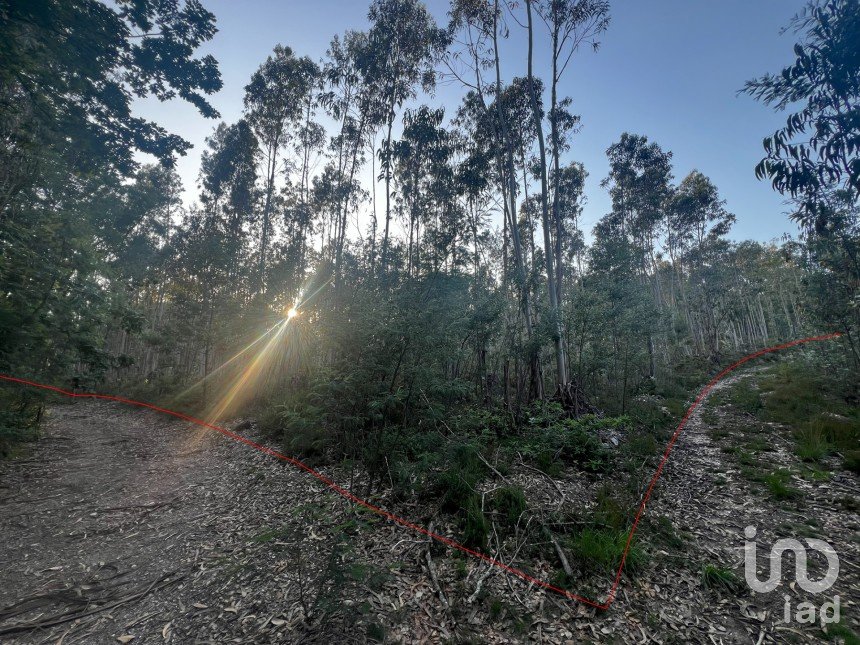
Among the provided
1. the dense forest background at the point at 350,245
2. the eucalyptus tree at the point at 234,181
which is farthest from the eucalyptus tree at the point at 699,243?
A: the eucalyptus tree at the point at 234,181

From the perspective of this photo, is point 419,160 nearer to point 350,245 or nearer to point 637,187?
point 350,245

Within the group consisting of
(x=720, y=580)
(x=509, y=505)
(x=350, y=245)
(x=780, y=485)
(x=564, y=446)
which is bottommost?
(x=720, y=580)

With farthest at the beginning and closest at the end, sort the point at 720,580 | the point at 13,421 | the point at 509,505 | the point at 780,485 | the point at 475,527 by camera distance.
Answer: the point at 13,421 < the point at 780,485 < the point at 509,505 < the point at 475,527 < the point at 720,580

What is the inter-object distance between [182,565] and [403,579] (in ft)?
9.59

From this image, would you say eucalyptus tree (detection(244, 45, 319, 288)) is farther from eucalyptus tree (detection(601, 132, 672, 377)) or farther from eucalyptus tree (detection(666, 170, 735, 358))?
eucalyptus tree (detection(666, 170, 735, 358))

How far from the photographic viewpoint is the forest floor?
3074 mm

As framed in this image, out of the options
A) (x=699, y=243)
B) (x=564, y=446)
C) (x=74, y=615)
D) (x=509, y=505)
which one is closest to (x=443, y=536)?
(x=509, y=505)

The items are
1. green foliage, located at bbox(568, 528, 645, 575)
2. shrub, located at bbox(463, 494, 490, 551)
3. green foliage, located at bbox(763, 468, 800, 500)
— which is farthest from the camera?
green foliage, located at bbox(763, 468, 800, 500)

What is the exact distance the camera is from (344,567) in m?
3.19

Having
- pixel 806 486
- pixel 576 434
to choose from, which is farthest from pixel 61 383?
pixel 806 486

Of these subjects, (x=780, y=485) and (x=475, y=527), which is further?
(x=780, y=485)

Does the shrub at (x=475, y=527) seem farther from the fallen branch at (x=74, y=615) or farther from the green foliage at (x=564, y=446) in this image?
the fallen branch at (x=74, y=615)

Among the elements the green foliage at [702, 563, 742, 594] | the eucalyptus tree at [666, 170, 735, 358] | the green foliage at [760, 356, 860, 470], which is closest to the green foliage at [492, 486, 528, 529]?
the green foliage at [702, 563, 742, 594]

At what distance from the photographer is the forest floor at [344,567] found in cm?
307
